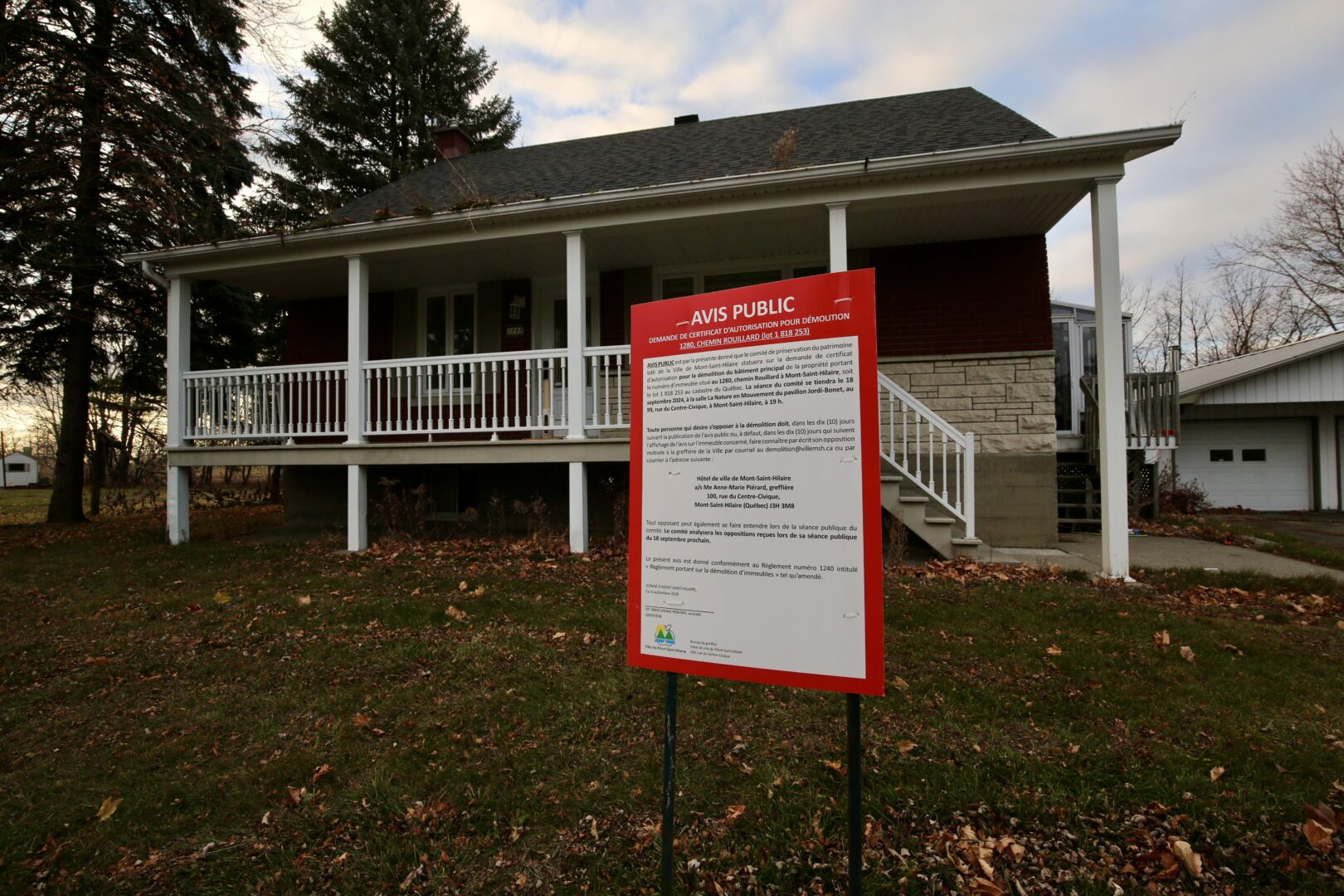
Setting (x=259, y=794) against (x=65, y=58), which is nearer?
(x=259, y=794)

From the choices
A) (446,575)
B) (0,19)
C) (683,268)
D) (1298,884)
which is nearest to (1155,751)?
(1298,884)

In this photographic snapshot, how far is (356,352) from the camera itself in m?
8.30

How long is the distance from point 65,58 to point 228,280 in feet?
11.4

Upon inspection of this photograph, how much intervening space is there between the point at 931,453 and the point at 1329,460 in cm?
1426

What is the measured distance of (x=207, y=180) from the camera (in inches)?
396

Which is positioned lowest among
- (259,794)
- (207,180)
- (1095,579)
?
(259,794)

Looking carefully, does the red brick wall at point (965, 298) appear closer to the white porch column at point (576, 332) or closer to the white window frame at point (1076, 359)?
the white window frame at point (1076, 359)

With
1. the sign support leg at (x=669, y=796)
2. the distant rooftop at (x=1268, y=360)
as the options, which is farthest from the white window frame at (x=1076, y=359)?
the sign support leg at (x=669, y=796)

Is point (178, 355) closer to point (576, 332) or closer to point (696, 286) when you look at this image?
point (576, 332)

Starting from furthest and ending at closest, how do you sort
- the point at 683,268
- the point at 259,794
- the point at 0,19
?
1. the point at 683,268
2. the point at 0,19
3. the point at 259,794

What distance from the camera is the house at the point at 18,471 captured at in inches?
1642

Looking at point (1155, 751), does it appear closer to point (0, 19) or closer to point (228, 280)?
point (228, 280)

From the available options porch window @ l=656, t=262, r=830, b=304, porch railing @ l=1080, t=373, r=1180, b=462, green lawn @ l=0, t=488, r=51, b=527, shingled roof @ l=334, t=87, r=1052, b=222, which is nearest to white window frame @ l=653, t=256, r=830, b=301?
porch window @ l=656, t=262, r=830, b=304

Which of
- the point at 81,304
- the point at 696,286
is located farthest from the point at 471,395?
the point at 81,304
